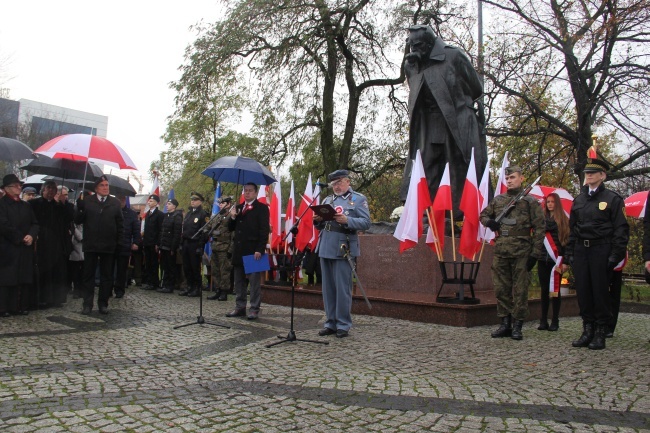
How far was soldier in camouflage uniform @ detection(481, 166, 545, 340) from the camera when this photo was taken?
6.53 m

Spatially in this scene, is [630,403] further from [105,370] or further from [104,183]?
[104,183]

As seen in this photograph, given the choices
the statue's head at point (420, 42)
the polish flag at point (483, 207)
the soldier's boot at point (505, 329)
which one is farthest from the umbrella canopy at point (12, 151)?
the soldier's boot at point (505, 329)

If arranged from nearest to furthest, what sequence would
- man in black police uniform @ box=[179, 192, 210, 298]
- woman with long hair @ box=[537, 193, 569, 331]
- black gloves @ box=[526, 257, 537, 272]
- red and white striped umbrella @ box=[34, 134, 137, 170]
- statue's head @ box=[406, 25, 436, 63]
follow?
black gloves @ box=[526, 257, 537, 272] → woman with long hair @ box=[537, 193, 569, 331] → red and white striped umbrella @ box=[34, 134, 137, 170] → statue's head @ box=[406, 25, 436, 63] → man in black police uniform @ box=[179, 192, 210, 298]

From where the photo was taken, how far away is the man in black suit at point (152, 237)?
1216cm

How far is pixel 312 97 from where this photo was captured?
19.1 meters

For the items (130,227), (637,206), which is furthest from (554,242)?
(130,227)

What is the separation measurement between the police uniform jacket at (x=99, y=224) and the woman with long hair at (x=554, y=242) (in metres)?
5.95

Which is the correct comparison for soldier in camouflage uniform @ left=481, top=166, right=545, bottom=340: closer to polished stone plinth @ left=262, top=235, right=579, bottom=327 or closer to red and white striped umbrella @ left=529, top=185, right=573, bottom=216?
polished stone plinth @ left=262, top=235, right=579, bottom=327

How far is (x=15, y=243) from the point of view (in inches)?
304

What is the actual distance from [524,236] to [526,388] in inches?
105

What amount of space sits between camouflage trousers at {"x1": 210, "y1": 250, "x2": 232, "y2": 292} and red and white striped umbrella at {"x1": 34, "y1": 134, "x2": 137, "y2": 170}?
2802 mm

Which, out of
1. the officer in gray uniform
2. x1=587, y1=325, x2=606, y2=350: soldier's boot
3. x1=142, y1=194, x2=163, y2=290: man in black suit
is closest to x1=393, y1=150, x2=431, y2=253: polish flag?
the officer in gray uniform

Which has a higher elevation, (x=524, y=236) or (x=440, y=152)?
(x=440, y=152)

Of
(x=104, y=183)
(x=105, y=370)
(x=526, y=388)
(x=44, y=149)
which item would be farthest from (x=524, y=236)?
(x=44, y=149)
